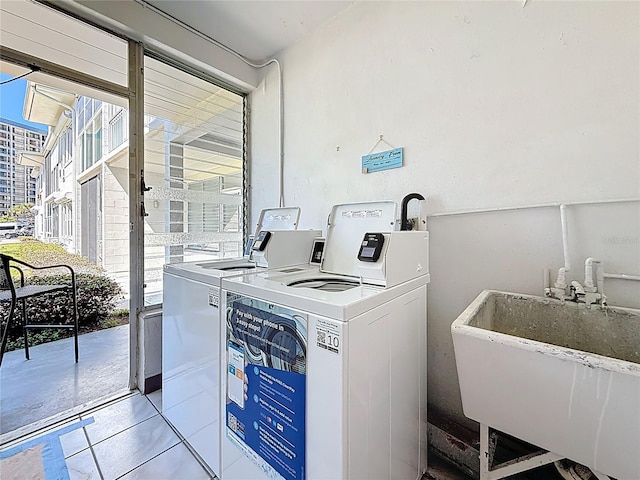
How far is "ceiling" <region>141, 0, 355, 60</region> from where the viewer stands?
2.05 meters

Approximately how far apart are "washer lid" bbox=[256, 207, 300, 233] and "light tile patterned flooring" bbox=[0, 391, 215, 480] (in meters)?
1.45

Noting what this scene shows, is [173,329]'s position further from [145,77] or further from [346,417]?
[145,77]

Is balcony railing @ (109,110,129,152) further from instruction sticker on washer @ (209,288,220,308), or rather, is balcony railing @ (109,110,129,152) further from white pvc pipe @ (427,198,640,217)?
white pvc pipe @ (427,198,640,217)

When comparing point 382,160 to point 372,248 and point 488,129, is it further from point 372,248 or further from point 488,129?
point 372,248

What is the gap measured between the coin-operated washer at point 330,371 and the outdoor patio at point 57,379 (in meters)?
1.46

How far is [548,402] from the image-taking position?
85 cm

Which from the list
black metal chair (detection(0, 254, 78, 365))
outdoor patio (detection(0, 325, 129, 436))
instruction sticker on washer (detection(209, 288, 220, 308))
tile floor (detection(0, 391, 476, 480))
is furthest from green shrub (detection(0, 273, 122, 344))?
instruction sticker on washer (detection(209, 288, 220, 308))

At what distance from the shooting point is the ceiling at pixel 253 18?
6.72 ft

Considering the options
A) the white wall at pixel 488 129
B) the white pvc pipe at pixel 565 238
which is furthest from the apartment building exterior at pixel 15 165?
the white pvc pipe at pixel 565 238

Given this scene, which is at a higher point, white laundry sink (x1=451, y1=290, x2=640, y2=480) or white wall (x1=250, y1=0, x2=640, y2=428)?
white wall (x1=250, y1=0, x2=640, y2=428)

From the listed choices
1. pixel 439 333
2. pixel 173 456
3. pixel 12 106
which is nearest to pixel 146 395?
pixel 173 456

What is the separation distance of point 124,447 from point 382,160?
2.33 metres

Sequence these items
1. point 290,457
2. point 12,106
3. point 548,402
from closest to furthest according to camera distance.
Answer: point 548,402, point 290,457, point 12,106

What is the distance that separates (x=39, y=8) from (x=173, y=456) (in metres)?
2.80
